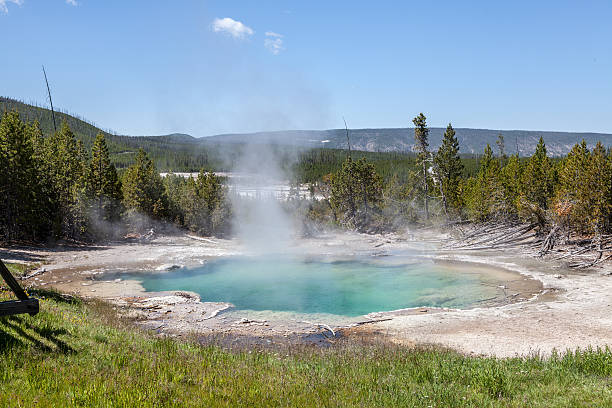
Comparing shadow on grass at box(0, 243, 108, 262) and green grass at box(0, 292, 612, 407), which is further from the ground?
green grass at box(0, 292, 612, 407)

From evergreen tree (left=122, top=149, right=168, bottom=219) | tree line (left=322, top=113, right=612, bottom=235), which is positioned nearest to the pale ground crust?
tree line (left=322, top=113, right=612, bottom=235)

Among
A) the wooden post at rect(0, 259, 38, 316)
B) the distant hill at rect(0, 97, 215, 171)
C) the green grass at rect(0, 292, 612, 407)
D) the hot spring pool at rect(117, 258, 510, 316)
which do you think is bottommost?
the hot spring pool at rect(117, 258, 510, 316)

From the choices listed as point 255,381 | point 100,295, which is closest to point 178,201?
point 100,295

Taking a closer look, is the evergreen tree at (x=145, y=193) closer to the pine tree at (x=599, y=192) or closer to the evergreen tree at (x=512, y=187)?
the evergreen tree at (x=512, y=187)

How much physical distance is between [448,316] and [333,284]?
8.26m

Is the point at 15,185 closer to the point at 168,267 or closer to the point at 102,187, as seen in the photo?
the point at 102,187

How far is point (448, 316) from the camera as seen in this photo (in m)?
15.0

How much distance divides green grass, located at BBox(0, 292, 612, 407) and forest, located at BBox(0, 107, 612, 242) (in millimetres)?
22506

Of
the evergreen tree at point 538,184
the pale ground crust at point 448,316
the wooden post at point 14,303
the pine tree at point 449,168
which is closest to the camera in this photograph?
the wooden post at point 14,303

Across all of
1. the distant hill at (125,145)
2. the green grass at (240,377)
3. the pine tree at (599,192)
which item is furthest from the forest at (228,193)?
the distant hill at (125,145)

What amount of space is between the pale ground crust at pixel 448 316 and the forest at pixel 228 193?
6.95 meters

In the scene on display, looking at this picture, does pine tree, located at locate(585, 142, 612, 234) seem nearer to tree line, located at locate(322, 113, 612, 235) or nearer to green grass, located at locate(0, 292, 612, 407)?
tree line, located at locate(322, 113, 612, 235)

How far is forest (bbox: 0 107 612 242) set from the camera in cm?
2906

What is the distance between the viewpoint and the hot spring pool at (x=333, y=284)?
1817cm
